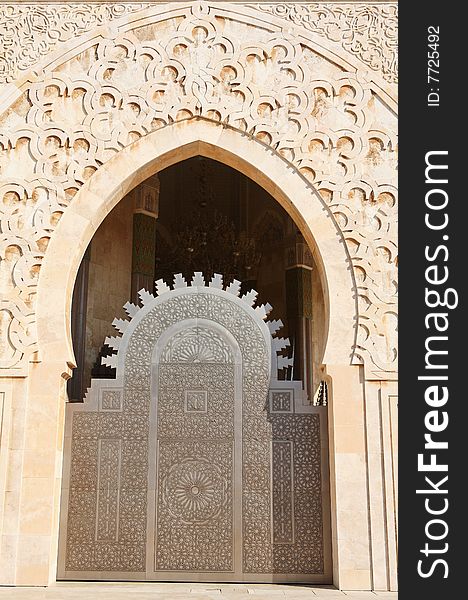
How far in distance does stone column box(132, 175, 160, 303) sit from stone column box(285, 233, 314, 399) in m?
2.24

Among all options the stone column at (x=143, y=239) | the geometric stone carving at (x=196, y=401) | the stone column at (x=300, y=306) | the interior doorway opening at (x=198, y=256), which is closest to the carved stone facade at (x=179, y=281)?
the geometric stone carving at (x=196, y=401)

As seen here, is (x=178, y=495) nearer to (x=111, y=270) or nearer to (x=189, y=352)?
(x=189, y=352)

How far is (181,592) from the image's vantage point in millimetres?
4770

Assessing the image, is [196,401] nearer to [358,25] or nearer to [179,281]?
[179,281]

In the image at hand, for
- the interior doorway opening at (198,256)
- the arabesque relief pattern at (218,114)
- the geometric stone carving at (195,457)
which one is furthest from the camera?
the interior doorway opening at (198,256)

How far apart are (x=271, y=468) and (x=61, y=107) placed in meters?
3.17

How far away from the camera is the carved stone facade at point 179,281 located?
5109 mm

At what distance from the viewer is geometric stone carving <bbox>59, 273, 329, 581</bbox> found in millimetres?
5254

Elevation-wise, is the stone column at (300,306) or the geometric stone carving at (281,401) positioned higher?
the stone column at (300,306)

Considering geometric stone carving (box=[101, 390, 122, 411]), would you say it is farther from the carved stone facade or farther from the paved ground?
the paved ground

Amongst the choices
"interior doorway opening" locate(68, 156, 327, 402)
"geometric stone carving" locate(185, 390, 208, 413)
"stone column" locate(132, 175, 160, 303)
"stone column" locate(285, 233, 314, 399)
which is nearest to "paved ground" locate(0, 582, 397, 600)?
"geometric stone carving" locate(185, 390, 208, 413)

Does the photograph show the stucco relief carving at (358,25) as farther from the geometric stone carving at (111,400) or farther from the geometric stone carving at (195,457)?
the geometric stone carving at (111,400)

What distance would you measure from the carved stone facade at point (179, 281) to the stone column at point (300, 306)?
12.4ft

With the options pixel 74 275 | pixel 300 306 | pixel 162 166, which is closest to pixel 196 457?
pixel 74 275
